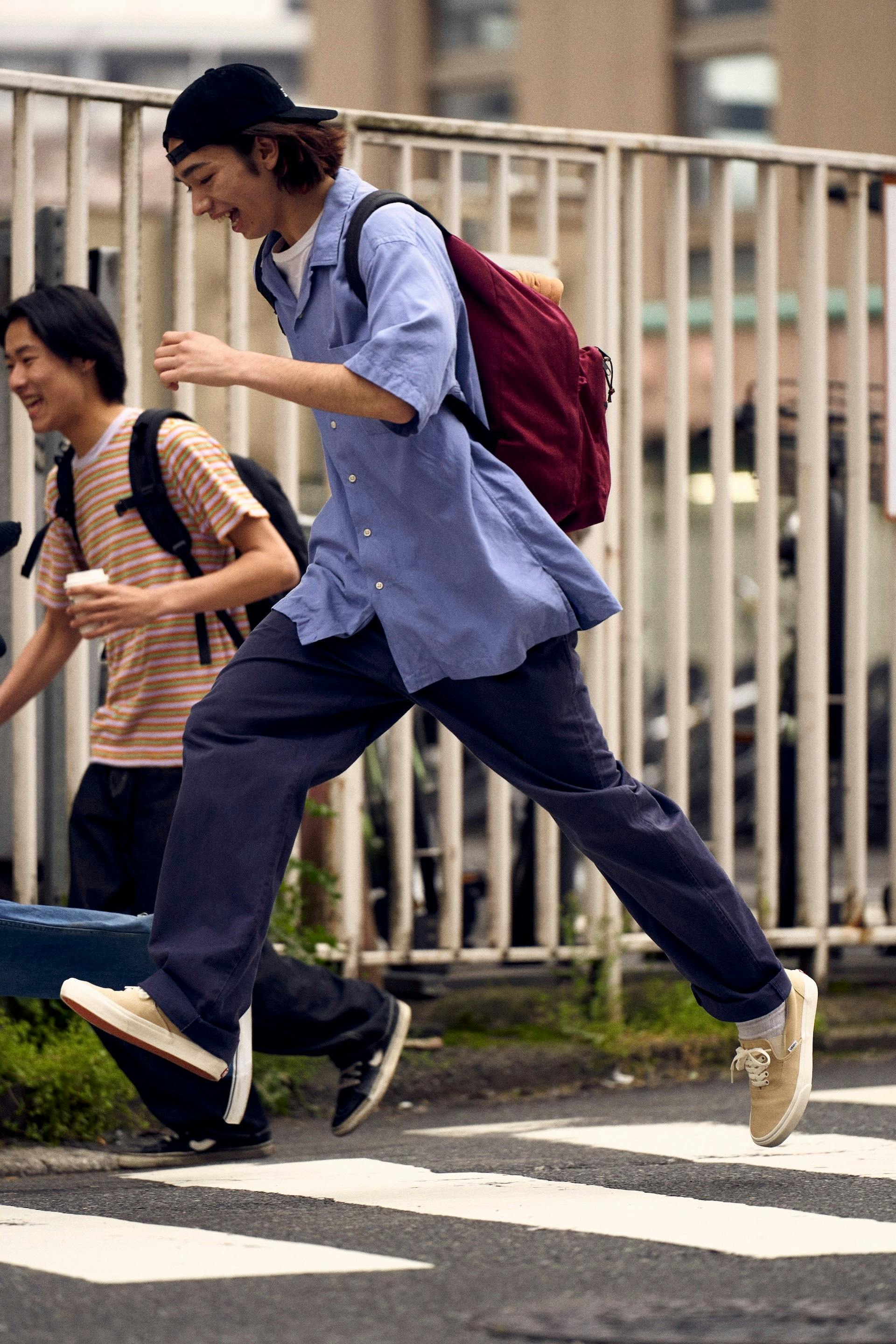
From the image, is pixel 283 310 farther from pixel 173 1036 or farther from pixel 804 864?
pixel 804 864

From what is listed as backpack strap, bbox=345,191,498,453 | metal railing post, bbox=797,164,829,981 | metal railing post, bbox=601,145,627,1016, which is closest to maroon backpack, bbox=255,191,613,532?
backpack strap, bbox=345,191,498,453

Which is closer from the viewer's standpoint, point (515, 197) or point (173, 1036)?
point (173, 1036)

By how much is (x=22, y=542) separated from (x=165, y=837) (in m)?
1.16

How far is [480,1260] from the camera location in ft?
11.6

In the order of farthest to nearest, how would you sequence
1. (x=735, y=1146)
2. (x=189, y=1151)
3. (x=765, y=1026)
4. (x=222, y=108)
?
(x=189, y=1151)
(x=735, y=1146)
(x=765, y=1026)
(x=222, y=108)

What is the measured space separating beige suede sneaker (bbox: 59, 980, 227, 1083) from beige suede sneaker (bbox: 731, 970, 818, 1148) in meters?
0.98

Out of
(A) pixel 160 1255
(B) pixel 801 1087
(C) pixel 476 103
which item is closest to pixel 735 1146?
(B) pixel 801 1087

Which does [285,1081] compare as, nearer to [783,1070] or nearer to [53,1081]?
[53,1081]

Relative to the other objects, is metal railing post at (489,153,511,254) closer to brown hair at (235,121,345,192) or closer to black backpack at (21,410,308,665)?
black backpack at (21,410,308,665)

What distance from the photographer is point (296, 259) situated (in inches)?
167

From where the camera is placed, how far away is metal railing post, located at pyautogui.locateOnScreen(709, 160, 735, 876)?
269 inches

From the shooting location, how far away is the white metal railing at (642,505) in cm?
622

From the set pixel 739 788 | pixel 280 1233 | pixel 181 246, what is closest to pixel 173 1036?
pixel 280 1233

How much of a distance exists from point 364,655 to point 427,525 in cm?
28
